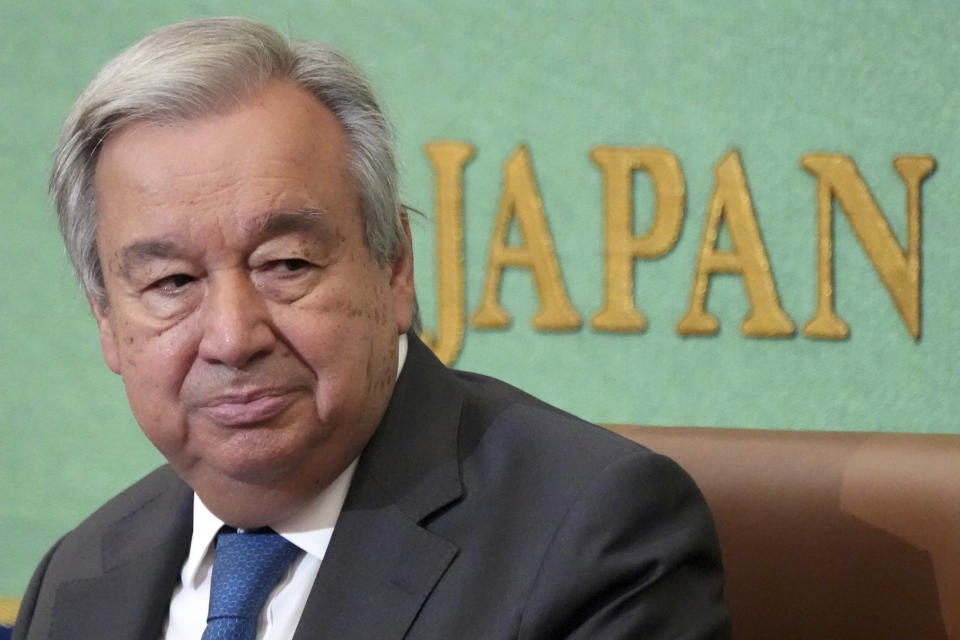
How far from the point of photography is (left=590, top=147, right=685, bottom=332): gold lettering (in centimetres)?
201

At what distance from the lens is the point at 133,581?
1.51 meters

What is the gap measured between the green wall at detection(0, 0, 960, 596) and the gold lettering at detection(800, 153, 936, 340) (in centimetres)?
2

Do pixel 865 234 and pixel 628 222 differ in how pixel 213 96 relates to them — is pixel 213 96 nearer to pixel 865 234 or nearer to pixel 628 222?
pixel 628 222

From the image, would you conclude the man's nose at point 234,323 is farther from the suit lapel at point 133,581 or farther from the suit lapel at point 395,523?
the suit lapel at point 133,581

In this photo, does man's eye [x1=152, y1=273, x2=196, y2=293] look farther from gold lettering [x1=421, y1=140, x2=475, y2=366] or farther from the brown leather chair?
gold lettering [x1=421, y1=140, x2=475, y2=366]

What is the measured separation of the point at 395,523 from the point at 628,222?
859mm

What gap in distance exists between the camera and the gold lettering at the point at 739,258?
1979 mm

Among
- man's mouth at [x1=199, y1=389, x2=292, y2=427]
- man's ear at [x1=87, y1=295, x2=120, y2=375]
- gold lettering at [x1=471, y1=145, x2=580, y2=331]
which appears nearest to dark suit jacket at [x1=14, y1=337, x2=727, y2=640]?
man's mouth at [x1=199, y1=389, x2=292, y2=427]

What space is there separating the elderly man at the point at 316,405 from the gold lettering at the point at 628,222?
2.13 feet

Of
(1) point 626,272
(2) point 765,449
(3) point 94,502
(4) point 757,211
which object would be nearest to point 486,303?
(1) point 626,272

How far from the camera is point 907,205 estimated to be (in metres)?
1.94

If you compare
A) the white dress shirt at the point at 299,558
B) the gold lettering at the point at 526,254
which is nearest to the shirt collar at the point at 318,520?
the white dress shirt at the point at 299,558

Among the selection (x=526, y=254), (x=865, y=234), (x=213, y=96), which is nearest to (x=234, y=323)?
(x=213, y=96)

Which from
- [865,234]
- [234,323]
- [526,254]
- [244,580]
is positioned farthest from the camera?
[526,254]
